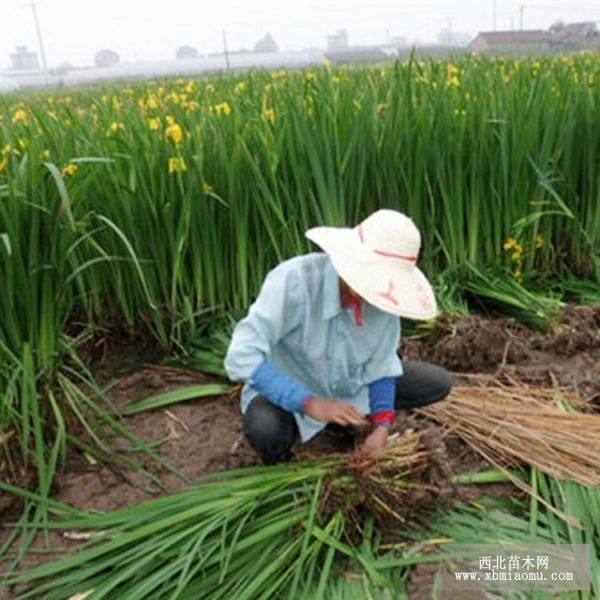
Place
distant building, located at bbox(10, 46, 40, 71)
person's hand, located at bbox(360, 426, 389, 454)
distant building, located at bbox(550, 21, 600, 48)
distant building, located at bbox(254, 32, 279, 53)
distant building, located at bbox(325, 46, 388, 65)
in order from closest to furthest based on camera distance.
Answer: person's hand, located at bbox(360, 426, 389, 454) → distant building, located at bbox(325, 46, 388, 65) → distant building, located at bbox(550, 21, 600, 48) → distant building, located at bbox(254, 32, 279, 53) → distant building, located at bbox(10, 46, 40, 71)

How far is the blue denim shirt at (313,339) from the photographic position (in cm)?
158

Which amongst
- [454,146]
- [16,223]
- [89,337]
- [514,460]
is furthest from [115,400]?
[454,146]

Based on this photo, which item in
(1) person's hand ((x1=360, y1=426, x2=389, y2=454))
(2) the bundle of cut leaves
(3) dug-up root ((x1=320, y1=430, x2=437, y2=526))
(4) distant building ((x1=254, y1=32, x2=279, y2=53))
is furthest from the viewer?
(4) distant building ((x1=254, y1=32, x2=279, y2=53))

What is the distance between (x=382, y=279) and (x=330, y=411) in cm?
33

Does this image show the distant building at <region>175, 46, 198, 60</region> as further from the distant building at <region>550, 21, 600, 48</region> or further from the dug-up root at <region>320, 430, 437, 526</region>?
the dug-up root at <region>320, 430, 437, 526</region>

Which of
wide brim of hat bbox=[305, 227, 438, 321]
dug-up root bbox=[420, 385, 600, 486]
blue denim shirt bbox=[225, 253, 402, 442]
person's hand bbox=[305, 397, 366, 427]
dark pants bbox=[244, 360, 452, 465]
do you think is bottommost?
dug-up root bbox=[420, 385, 600, 486]

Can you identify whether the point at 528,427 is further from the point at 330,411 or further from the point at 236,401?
the point at 236,401

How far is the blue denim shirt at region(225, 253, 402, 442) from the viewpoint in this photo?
1577mm

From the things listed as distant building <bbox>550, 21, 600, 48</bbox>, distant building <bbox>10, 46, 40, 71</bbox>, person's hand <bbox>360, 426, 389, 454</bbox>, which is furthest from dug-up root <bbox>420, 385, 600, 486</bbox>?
distant building <bbox>10, 46, 40, 71</bbox>

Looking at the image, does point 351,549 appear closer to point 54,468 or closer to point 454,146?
point 54,468

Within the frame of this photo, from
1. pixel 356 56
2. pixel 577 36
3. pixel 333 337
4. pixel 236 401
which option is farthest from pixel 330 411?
pixel 577 36

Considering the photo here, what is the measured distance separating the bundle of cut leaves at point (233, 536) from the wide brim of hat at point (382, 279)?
371 millimetres

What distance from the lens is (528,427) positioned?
1855 millimetres

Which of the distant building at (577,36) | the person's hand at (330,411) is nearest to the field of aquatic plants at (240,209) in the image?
the person's hand at (330,411)
